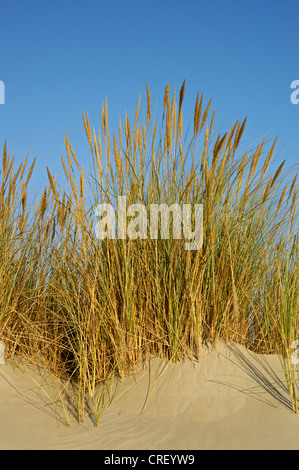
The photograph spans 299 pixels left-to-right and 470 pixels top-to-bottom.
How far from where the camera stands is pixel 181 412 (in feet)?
6.81

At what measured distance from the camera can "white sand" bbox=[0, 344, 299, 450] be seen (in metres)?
1.89

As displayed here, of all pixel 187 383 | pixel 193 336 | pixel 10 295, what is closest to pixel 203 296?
pixel 193 336

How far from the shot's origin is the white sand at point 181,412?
1893 mm

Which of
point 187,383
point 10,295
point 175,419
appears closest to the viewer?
point 175,419

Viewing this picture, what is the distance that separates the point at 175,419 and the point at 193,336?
1.42 ft

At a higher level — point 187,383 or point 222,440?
point 187,383

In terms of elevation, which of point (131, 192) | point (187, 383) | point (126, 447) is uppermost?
point (131, 192)

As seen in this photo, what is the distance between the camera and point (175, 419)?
2.04 m
